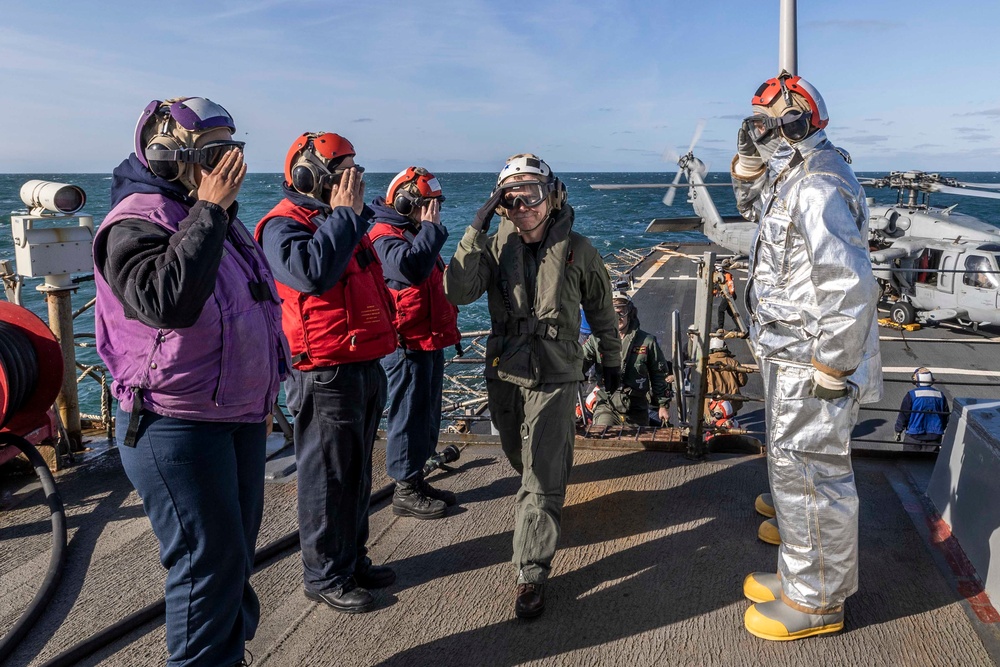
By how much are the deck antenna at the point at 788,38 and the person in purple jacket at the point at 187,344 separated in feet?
9.61

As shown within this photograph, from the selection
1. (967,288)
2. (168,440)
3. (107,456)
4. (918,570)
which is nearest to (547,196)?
(168,440)

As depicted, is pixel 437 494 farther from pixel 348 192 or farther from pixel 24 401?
pixel 24 401

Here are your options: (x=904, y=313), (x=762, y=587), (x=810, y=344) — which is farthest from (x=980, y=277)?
(x=810, y=344)

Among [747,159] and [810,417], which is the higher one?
[747,159]

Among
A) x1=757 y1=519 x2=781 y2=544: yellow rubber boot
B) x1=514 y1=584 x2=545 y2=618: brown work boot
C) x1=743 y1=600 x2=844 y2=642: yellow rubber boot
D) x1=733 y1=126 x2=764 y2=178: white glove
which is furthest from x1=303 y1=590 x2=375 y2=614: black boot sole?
x1=733 y1=126 x2=764 y2=178: white glove

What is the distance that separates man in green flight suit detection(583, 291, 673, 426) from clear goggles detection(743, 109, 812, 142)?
3.54m

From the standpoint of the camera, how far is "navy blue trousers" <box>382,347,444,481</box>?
4.11m

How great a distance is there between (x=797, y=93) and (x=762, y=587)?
208 centimetres

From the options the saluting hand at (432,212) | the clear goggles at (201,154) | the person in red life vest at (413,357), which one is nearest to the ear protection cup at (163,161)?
the clear goggles at (201,154)

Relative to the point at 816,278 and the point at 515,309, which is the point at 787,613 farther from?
the point at 515,309

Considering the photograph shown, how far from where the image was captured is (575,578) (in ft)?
11.3

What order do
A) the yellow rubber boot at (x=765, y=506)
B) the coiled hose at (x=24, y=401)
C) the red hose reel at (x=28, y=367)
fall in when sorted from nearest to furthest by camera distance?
the coiled hose at (x=24, y=401), the yellow rubber boot at (x=765, y=506), the red hose reel at (x=28, y=367)

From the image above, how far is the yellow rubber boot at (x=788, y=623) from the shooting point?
287 centimetres

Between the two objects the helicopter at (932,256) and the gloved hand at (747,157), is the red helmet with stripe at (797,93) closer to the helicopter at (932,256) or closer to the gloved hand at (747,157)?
the gloved hand at (747,157)
